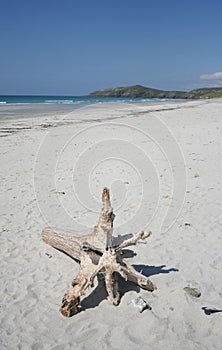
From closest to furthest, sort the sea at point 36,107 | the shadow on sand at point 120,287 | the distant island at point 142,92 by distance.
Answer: the shadow on sand at point 120,287
the sea at point 36,107
the distant island at point 142,92

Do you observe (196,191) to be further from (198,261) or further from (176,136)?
(176,136)

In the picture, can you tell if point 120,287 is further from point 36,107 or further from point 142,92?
point 142,92

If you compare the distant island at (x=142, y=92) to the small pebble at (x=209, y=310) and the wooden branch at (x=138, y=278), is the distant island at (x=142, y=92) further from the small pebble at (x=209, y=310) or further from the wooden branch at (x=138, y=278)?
the small pebble at (x=209, y=310)

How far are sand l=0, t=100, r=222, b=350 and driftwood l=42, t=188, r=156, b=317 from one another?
5.9 inches

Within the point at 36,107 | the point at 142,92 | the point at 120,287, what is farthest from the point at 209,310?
the point at 142,92

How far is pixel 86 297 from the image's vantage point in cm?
414

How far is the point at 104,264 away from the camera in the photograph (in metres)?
4.08

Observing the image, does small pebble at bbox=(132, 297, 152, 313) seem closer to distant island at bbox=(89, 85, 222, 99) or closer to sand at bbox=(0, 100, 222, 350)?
sand at bbox=(0, 100, 222, 350)

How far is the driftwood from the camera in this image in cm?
386

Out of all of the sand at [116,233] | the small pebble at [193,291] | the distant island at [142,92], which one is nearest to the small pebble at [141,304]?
the sand at [116,233]

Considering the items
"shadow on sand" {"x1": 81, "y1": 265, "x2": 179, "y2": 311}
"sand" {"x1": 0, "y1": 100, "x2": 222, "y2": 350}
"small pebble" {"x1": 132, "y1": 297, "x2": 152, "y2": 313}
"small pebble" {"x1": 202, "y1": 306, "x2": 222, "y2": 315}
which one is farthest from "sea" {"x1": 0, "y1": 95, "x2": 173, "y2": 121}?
"small pebble" {"x1": 202, "y1": 306, "x2": 222, "y2": 315}

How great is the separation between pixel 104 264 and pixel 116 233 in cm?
200

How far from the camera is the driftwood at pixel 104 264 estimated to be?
3.86 metres

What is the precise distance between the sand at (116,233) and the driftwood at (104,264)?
149 mm
